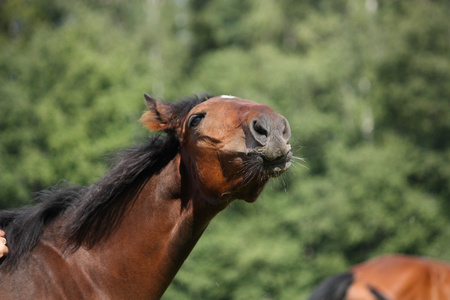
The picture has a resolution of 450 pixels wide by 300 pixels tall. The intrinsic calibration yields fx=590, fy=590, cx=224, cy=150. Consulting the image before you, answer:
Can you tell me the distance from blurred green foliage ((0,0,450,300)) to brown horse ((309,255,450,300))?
1854cm

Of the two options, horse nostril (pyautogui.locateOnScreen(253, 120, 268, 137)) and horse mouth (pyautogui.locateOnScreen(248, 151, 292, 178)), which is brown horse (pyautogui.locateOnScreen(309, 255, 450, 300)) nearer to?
horse mouth (pyautogui.locateOnScreen(248, 151, 292, 178))

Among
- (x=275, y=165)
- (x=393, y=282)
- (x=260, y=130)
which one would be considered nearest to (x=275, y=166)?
(x=275, y=165)

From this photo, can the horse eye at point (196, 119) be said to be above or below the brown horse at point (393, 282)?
above

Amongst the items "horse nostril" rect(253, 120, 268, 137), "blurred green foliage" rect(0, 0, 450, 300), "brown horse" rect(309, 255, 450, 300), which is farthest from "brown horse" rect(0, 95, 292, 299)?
"blurred green foliage" rect(0, 0, 450, 300)

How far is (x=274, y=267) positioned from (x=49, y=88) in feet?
45.1

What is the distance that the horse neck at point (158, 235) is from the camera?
395cm

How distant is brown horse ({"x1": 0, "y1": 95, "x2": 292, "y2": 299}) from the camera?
12.4ft

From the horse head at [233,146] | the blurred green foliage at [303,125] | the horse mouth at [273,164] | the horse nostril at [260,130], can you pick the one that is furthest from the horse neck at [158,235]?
the blurred green foliage at [303,125]

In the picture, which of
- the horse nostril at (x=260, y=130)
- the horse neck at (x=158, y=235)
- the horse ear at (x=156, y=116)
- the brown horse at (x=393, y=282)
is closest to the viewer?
the horse nostril at (x=260, y=130)

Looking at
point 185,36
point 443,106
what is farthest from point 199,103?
point 185,36

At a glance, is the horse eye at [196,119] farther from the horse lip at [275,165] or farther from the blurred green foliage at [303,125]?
the blurred green foliage at [303,125]

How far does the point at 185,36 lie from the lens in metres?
40.6

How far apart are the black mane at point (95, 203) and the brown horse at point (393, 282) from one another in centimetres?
370

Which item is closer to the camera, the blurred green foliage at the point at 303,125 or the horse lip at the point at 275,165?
the horse lip at the point at 275,165
